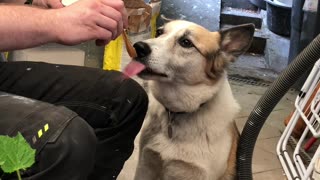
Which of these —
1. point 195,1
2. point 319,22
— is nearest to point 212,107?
point 319,22

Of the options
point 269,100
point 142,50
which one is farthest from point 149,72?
point 269,100

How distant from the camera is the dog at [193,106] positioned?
1.51m

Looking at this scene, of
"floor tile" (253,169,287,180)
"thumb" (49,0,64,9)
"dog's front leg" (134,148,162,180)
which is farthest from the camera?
"floor tile" (253,169,287,180)

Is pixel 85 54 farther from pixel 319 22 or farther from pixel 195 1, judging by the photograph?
pixel 195 1

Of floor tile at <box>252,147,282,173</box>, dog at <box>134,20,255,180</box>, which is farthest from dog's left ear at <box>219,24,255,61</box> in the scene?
floor tile at <box>252,147,282,173</box>

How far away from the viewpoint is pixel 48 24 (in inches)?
34.4

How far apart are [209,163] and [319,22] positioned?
187 centimetres

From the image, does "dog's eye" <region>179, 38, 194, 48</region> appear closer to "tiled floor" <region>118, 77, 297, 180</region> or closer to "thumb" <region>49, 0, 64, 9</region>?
"thumb" <region>49, 0, 64, 9</region>

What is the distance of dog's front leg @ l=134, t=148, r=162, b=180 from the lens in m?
1.59

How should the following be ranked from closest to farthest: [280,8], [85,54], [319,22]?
[85,54] → [319,22] → [280,8]

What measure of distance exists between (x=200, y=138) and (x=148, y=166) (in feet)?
0.76

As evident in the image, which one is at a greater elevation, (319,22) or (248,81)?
(319,22)

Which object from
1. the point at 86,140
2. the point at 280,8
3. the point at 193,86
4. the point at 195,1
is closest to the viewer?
the point at 86,140

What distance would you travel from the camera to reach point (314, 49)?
1.31 metres
